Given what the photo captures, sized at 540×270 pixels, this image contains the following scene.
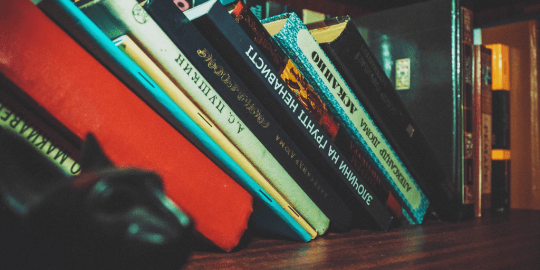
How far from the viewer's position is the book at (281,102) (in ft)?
1.59

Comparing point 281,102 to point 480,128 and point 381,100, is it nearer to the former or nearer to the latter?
point 381,100

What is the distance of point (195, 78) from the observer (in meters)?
0.47

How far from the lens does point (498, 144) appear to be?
906 mm

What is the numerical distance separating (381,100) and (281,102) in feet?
0.67

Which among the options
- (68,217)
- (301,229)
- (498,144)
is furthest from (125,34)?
(498,144)

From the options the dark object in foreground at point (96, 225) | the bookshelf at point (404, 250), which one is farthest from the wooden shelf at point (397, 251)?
the dark object in foreground at point (96, 225)

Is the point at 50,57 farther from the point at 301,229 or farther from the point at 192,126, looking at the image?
the point at 301,229

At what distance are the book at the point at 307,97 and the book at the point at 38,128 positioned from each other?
253mm

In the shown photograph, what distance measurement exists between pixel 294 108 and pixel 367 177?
0.19 metres

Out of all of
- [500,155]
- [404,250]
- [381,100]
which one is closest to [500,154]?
[500,155]

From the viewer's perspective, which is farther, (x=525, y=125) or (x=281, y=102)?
(x=525, y=125)

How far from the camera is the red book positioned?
13.8 inches

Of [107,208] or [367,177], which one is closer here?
[107,208]

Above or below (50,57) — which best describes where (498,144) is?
below
